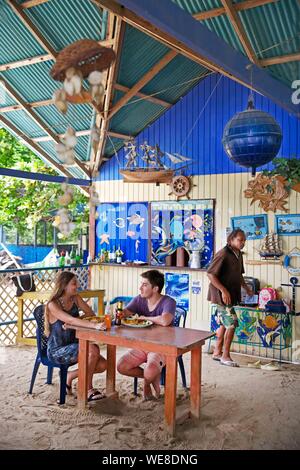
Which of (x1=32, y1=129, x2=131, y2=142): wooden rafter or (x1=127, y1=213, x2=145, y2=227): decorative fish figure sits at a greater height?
(x1=32, y1=129, x2=131, y2=142): wooden rafter

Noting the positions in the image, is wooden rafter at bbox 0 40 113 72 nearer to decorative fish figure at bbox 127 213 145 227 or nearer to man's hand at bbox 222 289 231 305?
decorative fish figure at bbox 127 213 145 227

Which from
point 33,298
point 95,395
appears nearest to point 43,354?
point 95,395

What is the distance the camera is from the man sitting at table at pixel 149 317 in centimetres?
378

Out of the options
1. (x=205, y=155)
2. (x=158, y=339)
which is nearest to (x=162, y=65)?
(x=205, y=155)

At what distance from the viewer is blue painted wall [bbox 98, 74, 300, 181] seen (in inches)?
238

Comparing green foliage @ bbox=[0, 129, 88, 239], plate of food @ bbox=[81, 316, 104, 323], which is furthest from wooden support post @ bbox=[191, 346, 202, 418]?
green foliage @ bbox=[0, 129, 88, 239]

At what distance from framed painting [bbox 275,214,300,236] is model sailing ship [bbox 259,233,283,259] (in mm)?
99

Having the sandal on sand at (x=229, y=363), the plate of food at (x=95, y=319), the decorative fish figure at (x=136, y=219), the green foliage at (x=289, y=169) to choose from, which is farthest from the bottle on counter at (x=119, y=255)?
the plate of food at (x=95, y=319)

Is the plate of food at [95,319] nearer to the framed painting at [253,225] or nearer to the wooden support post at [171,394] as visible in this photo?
the wooden support post at [171,394]

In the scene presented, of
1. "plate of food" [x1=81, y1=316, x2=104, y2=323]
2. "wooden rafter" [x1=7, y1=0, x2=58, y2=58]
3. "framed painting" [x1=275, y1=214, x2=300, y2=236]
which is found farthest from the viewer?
"framed painting" [x1=275, y1=214, x2=300, y2=236]

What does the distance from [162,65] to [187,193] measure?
5.94 ft

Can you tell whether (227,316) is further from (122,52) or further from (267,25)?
(122,52)

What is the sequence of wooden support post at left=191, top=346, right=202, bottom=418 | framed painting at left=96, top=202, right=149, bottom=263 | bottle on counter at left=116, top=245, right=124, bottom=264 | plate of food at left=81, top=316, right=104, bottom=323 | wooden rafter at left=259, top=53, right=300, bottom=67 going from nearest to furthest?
wooden support post at left=191, top=346, right=202, bottom=418 < plate of food at left=81, top=316, right=104, bottom=323 < wooden rafter at left=259, top=53, right=300, bottom=67 < framed painting at left=96, top=202, right=149, bottom=263 < bottle on counter at left=116, top=245, right=124, bottom=264
